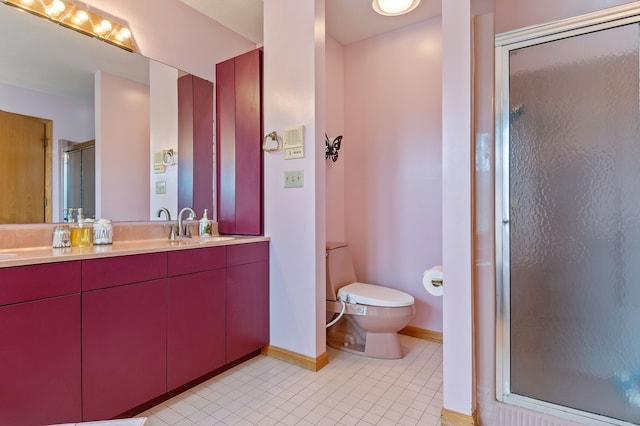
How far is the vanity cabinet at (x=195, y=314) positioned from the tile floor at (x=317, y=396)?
142mm

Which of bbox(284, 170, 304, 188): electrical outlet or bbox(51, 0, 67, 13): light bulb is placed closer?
bbox(51, 0, 67, 13): light bulb

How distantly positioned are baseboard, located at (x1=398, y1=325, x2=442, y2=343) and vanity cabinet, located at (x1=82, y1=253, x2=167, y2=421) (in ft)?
5.77

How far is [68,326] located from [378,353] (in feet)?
5.61

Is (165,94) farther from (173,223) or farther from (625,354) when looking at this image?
(625,354)

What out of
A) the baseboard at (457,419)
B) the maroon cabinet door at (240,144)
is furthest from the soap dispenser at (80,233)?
the baseboard at (457,419)

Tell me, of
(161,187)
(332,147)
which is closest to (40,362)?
(161,187)

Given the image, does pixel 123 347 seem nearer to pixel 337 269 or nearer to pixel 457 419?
pixel 337 269

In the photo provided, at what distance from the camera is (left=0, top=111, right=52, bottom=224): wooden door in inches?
60.1

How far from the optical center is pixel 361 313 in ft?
6.93

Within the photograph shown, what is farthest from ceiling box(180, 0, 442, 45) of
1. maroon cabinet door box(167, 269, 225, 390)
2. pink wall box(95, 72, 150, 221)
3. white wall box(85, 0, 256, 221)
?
maroon cabinet door box(167, 269, 225, 390)

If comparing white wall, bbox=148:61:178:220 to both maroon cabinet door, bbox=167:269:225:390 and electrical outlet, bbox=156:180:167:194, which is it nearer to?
electrical outlet, bbox=156:180:167:194

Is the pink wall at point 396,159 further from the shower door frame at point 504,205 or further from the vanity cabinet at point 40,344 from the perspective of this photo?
the vanity cabinet at point 40,344

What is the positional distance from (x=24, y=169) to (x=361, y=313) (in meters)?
2.01

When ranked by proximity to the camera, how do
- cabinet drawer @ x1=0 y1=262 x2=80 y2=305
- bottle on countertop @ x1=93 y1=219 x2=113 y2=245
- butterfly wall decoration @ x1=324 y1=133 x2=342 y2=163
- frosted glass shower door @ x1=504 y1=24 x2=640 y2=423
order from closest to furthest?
cabinet drawer @ x1=0 y1=262 x2=80 y2=305 → frosted glass shower door @ x1=504 y1=24 x2=640 y2=423 → bottle on countertop @ x1=93 y1=219 x2=113 y2=245 → butterfly wall decoration @ x1=324 y1=133 x2=342 y2=163
